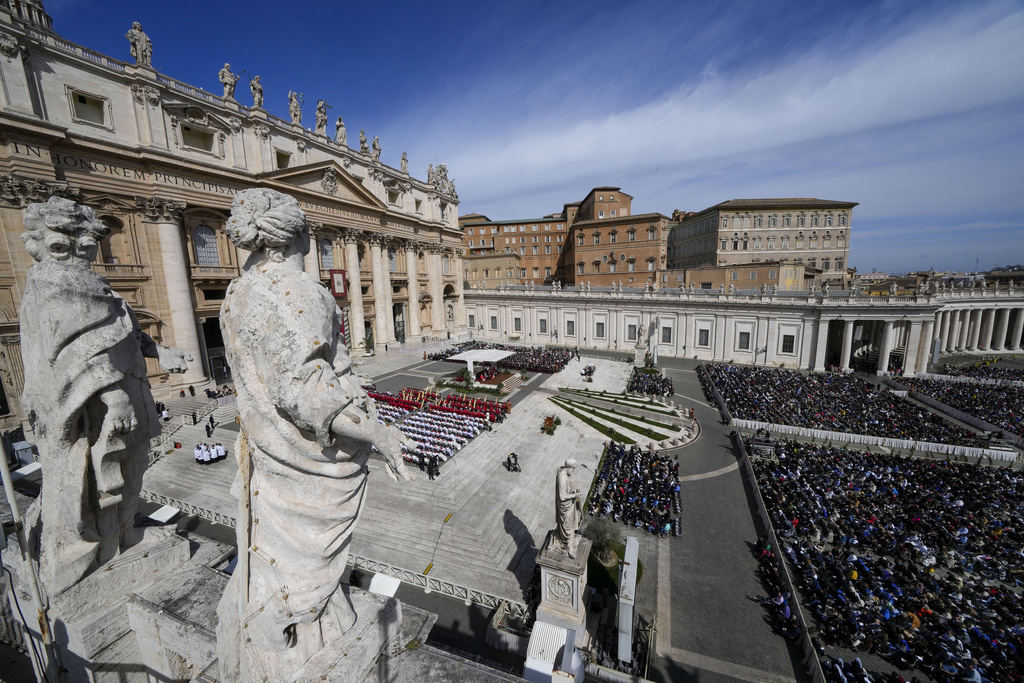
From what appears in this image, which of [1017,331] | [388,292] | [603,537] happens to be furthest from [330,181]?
[1017,331]

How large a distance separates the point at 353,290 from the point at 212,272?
34.7 ft

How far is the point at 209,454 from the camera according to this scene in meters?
16.0

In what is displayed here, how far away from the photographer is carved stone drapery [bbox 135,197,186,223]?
21938mm

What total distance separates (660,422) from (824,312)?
66.5 ft

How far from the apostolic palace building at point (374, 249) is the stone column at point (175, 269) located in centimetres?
11

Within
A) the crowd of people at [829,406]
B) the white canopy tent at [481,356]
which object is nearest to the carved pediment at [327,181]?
the white canopy tent at [481,356]

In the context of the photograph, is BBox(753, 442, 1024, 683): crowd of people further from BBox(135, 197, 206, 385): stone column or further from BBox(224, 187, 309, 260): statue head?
BBox(135, 197, 206, 385): stone column

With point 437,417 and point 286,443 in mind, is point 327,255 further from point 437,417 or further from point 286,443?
point 286,443

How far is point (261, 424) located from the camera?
2.28 metres

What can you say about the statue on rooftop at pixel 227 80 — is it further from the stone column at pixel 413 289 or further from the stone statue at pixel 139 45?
the stone column at pixel 413 289

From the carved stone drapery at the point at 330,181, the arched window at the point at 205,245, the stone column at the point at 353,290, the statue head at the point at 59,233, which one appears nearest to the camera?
the statue head at the point at 59,233

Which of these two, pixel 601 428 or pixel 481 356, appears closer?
pixel 601 428

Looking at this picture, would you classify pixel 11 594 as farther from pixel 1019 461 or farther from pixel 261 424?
pixel 1019 461

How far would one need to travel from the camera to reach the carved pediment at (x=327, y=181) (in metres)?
28.8
